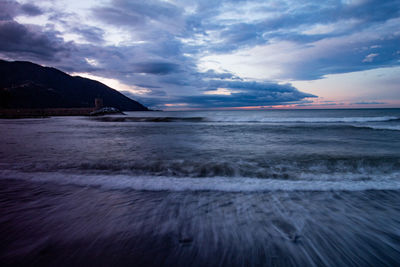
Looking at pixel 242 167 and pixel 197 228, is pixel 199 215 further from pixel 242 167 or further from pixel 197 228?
pixel 242 167

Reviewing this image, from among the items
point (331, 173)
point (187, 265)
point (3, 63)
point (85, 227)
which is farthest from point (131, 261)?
point (3, 63)

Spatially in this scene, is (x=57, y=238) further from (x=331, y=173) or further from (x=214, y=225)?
(x=331, y=173)

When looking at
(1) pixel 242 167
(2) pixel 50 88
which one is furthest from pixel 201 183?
(2) pixel 50 88

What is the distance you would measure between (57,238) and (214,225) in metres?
1.79

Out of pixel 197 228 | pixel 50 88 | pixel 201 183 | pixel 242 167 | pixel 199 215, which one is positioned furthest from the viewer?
pixel 50 88

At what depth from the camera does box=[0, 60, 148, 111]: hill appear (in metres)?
99.1

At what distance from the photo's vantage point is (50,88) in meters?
131

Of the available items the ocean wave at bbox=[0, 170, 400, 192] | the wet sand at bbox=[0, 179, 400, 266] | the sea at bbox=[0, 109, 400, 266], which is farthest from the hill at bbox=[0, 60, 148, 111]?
the wet sand at bbox=[0, 179, 400, 266]

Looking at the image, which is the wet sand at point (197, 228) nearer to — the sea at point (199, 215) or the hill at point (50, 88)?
the sea at point (199, 215)

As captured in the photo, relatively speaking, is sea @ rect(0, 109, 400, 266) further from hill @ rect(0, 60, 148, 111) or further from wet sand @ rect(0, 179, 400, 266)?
hill @ rect(0, 60, 148, 111)

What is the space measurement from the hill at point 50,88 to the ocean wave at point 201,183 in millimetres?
120235

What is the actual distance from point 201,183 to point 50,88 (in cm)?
16863

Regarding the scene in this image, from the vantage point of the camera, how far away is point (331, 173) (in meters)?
4.45

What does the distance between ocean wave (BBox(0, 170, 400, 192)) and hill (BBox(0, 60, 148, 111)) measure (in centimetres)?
12024
